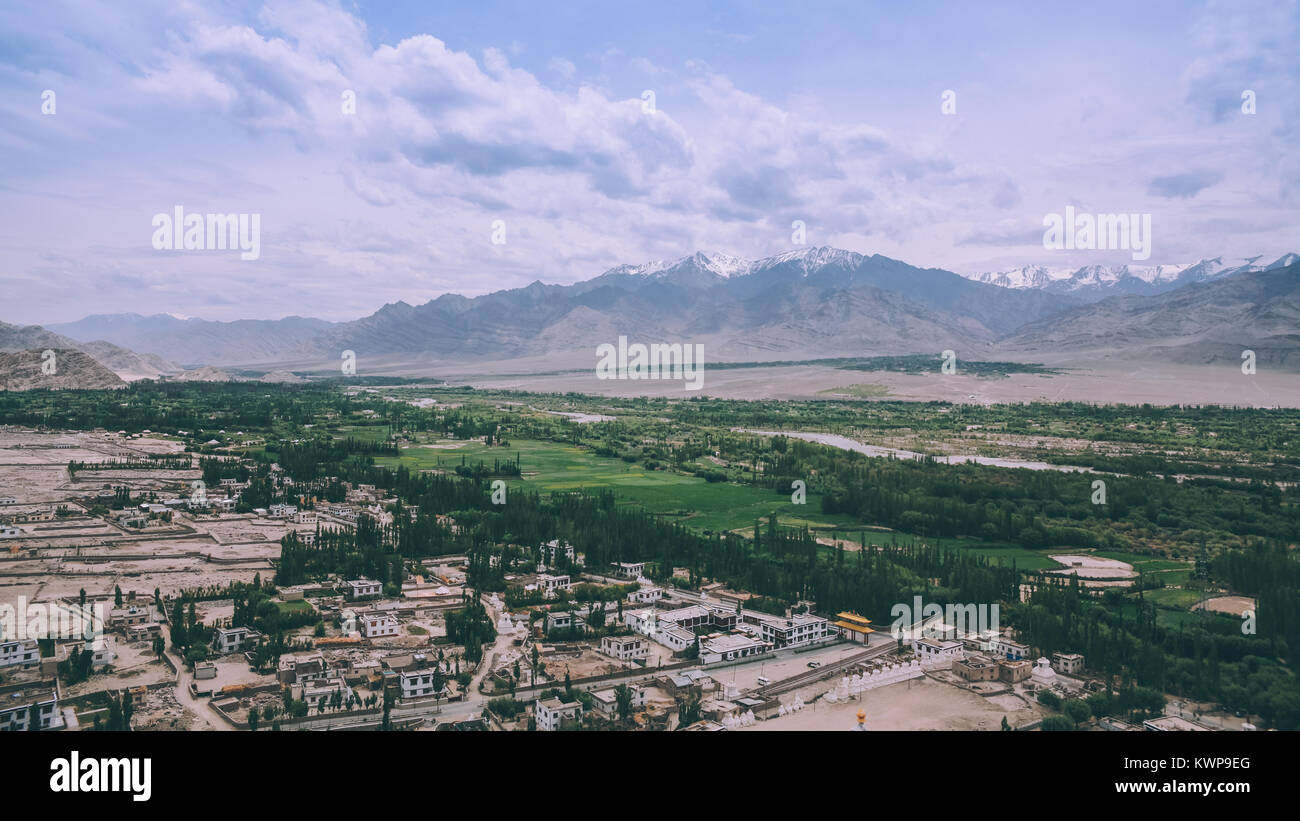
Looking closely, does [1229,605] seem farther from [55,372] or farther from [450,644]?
[55,372]

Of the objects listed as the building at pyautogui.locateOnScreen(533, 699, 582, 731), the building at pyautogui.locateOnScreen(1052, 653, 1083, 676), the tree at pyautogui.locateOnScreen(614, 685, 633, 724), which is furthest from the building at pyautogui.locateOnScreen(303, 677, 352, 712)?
the building at pyautogui.locateOnScreen(1052, 653, 1083, 676)

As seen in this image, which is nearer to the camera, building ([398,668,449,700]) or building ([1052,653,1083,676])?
building ([398,668,449,700])

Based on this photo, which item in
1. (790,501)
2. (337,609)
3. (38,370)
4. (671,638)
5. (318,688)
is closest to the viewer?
(318,688)

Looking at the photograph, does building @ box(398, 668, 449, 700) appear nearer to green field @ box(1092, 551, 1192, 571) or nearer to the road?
the road

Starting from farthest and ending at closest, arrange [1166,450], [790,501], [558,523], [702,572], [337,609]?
[1166,450], [790,501], [558,523], [702,572], [337,609]

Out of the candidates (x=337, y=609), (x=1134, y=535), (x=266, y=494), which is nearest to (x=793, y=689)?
(x=337, y=609)

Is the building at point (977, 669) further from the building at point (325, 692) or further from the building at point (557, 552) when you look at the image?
the building at point (325, 692)
